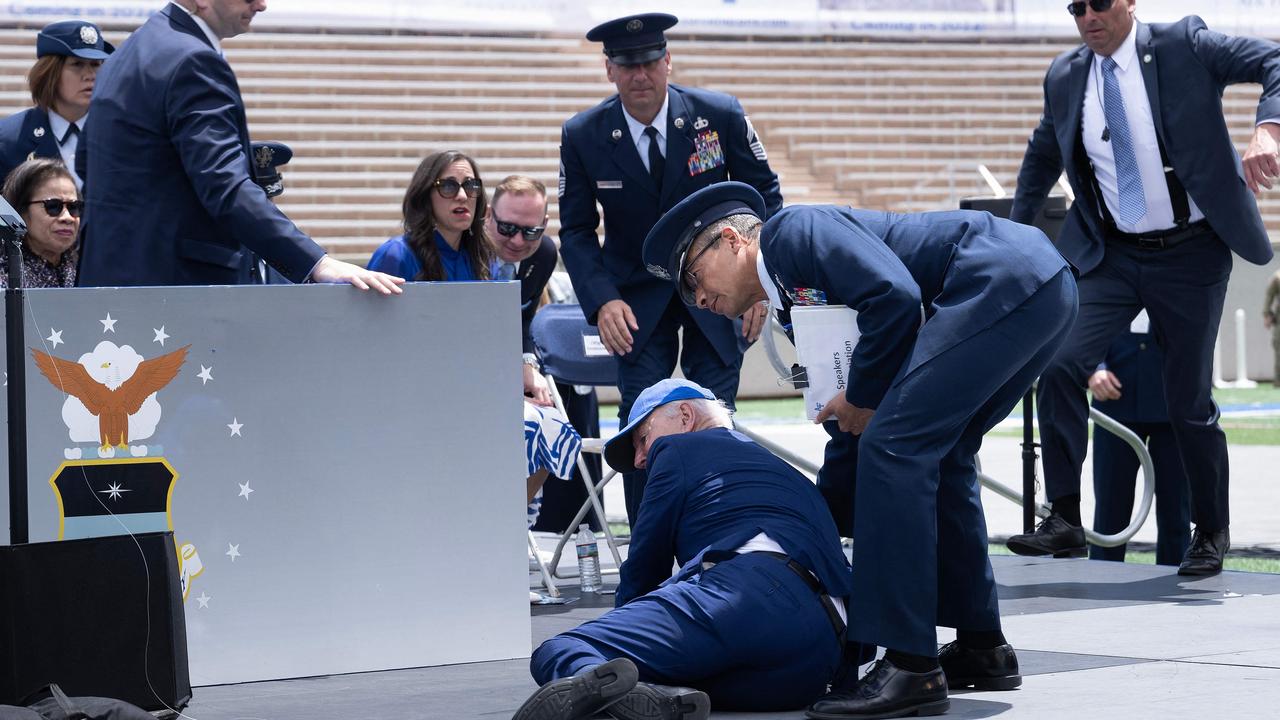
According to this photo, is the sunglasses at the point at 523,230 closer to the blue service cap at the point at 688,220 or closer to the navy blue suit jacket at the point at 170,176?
the navy blue suit jacket at the point at 170,176

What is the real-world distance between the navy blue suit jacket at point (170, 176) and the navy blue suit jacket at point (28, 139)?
2.25m

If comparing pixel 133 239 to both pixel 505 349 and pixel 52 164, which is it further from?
pixel 52 164

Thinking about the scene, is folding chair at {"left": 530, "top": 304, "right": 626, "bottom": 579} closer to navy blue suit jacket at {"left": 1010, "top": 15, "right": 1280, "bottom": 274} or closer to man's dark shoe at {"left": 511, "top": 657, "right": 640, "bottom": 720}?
navy blue suit jacket at {"left": 1010, "top": 15, "right": 1280, "bottom": 274}

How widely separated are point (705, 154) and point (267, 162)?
55.1 inches

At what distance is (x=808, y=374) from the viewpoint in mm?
3553

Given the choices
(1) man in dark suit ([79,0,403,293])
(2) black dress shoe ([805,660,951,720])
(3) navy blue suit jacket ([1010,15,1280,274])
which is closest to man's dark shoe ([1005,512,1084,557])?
(3) navy blue suit jacket ([1010,15,1280,274])

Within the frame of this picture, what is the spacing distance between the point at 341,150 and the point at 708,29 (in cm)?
525

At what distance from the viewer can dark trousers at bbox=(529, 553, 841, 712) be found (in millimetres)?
3307

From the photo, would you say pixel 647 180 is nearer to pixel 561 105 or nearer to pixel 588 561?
pixel 588 561

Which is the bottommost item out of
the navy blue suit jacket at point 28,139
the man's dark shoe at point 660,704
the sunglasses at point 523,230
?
the man's dark shoe at point 660,704

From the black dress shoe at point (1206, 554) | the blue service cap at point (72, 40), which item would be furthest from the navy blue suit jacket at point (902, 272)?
the blue service cap at point (72, 40)

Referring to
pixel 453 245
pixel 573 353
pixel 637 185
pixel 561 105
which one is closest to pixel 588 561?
pixel 573 353

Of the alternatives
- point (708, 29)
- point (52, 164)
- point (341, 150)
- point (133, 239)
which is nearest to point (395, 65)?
point (341, 150)

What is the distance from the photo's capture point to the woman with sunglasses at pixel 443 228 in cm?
549
